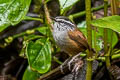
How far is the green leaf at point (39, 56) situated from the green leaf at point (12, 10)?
0.37m

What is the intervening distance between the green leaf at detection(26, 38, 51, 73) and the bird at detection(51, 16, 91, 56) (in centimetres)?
13

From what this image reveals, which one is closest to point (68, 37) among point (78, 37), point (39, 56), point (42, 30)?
point (78, 37)

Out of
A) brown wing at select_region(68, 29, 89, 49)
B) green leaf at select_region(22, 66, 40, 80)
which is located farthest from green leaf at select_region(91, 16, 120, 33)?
green leaf at select_region(22, 66, 40, 80)

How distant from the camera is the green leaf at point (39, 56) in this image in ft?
7.14

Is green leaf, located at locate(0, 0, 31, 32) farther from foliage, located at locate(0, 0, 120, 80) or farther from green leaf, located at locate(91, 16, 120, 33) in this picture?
green leaf, located at locate(91, 16, 120, 33)

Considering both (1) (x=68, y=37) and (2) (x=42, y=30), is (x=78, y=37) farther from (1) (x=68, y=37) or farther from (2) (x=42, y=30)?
(2) (x=42, y=30)

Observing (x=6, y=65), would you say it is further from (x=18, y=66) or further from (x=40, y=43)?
(x=40, y=43)

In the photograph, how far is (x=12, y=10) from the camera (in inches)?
74.9

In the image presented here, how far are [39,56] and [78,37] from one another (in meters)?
0.35

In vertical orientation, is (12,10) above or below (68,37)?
above

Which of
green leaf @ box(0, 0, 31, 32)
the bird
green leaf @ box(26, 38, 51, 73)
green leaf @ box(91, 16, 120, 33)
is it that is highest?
green leaf @ box(0, 0, 31, 32)

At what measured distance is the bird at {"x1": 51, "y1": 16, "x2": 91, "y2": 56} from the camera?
7.05 feet

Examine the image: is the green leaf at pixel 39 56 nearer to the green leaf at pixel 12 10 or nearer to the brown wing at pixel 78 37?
the brown wing at pixel 78 37

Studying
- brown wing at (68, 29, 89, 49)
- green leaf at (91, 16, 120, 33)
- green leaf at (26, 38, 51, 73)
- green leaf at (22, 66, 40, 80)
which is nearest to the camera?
green leaf at (91, 16, 120, 33)
